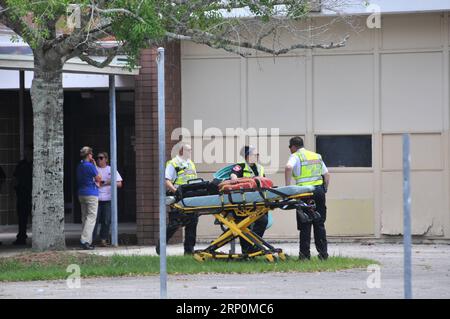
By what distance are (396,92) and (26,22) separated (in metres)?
7.05

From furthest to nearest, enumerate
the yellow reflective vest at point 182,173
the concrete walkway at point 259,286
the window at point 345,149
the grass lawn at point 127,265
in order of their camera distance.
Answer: the window at point 345,149
the yellow reflective vest at point 182,173
the grass lawn at point 127,265
the concrete walkway at point 259,286

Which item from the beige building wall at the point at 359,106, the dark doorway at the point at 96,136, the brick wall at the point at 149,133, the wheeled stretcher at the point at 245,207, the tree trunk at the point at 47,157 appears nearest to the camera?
the wheeled stretcher at the point at 245,207

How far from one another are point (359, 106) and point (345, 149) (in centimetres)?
79

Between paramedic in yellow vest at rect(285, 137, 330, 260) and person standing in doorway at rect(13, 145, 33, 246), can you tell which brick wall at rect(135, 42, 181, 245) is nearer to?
person standing in doorway at rect(13, 145, 33, 246)

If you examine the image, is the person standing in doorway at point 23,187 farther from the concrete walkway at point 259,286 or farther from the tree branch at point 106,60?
the concrete walkway at point 259,286

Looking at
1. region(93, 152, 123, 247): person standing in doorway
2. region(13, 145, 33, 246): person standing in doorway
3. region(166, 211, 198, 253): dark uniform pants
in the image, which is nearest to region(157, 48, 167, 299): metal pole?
region(166, 211, 198, 253): dark uniform pants

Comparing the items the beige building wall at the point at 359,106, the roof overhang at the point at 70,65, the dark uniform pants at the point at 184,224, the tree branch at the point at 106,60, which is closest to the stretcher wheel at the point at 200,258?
the dark uniform pants at the point at 184,224

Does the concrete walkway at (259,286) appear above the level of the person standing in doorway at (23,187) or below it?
below

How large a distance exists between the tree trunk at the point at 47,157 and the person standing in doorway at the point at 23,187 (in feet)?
15.1

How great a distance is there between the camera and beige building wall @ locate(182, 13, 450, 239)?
18453mm

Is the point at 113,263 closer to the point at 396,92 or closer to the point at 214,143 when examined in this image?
the point at 214,143

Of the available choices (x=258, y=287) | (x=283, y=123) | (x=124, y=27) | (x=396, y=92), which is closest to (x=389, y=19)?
(x=396, y=92)

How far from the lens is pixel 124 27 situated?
44.8 ft

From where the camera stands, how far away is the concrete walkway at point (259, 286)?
1148cm
